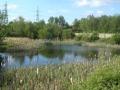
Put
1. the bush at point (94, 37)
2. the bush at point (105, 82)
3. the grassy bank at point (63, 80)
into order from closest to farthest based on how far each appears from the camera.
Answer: the bush at point (105, 82)
the grassy bank at point (63, 80)
the bush at point (94, 37)

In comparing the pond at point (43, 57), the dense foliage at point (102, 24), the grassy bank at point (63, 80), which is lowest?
the pond at point (43, 57)

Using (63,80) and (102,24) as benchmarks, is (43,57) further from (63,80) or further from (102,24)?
(102,24)

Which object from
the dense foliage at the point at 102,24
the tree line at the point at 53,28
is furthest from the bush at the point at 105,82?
the dense foliage at the point at 102,24

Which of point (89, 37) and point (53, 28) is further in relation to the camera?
point (53, 28)

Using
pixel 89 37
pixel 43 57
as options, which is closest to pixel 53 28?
pixel 89 37

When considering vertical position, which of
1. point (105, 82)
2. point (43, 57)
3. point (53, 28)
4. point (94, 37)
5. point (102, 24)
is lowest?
point (43, 57)

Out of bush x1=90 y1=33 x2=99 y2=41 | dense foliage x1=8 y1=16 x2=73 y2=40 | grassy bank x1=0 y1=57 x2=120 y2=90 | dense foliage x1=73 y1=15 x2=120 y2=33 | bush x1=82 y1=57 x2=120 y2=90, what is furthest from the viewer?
dense foliage x1=73 y1=15 x2=120 y2=33

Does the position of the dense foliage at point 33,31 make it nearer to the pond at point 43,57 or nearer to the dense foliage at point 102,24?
the dense foliage at point 102,24

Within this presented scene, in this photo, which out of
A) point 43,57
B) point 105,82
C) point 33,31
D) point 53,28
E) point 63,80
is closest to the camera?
point 105,82

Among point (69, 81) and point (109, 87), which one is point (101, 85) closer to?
point (109, 87)

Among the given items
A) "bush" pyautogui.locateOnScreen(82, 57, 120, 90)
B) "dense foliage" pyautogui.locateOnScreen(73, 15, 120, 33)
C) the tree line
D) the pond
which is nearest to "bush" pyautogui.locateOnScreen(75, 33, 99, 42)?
the tree line

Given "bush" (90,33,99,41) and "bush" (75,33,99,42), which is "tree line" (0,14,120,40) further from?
"bush" (90,33,99,41)

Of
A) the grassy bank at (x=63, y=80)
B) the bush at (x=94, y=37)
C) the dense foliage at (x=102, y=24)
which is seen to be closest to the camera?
the grassy bank at (x=63, y=80)

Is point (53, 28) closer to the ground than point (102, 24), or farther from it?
closer to the ground
